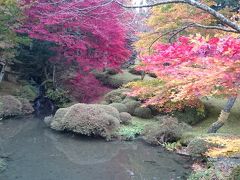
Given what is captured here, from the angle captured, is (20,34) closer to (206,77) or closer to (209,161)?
(209,161)

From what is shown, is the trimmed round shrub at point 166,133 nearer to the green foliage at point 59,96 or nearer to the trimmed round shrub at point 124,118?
the trimmed round shrub at point 124,118

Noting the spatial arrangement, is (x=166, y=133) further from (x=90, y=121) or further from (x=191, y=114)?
(x=90, y=121)

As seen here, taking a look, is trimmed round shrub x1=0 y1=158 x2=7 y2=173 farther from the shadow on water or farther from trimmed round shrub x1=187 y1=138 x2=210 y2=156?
trimmed round shrub x1=187 y1=138 x2=210 y2=156

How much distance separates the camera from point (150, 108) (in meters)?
16.4

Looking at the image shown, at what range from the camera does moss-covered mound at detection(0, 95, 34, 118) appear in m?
16.0

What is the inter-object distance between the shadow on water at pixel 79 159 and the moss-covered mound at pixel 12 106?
5.45 ft

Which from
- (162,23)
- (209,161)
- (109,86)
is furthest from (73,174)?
(109,86)

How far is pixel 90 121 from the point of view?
529 inches

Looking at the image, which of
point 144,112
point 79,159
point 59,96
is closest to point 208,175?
point 79,159

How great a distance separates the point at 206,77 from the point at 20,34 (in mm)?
15979

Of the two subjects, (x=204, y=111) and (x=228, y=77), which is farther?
(x=204, y=111)

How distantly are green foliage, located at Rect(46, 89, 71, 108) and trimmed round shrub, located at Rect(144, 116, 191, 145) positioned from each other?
703 centimetres

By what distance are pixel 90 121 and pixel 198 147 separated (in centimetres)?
434

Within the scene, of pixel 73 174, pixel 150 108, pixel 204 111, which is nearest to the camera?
pixel 73 174
